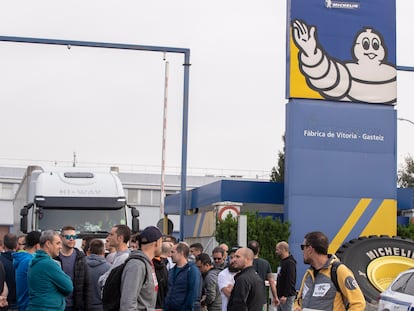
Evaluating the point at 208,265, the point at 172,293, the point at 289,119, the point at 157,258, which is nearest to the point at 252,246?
the point at 208,265

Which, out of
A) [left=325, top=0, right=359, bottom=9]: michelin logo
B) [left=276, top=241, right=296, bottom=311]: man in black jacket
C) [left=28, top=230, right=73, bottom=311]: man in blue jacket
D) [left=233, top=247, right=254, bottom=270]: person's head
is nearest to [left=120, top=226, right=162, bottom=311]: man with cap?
[left=28, top=230, right=73, bottom=311]: man in blue jacket

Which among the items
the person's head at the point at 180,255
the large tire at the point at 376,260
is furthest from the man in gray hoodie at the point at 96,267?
the large tire at the point at 376,260

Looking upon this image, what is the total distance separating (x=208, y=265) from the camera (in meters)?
13.9

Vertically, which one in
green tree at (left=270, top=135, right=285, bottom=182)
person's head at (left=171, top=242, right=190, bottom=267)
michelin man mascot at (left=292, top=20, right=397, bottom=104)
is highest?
michelin man mascot at (left=292, top=20, right=397, bottom=104)

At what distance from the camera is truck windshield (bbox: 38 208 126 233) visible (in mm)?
20781

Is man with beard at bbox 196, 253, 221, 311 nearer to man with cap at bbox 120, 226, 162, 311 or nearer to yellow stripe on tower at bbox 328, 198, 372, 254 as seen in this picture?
man with cap at bbox 120, 226, 162, 311

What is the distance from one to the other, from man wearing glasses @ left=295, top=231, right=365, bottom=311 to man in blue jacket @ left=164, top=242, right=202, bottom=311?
343cm

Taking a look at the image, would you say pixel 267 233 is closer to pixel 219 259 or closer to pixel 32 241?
pixel 219 259

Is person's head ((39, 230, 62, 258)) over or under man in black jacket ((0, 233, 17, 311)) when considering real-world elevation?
over

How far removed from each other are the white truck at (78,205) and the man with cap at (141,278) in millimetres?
11765

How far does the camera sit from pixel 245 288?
10.5 meters

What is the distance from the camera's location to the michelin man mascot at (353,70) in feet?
86.4

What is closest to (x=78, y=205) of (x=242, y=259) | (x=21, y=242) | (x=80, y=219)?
(x=80, y=219)

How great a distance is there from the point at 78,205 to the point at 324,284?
1321 centimetres
